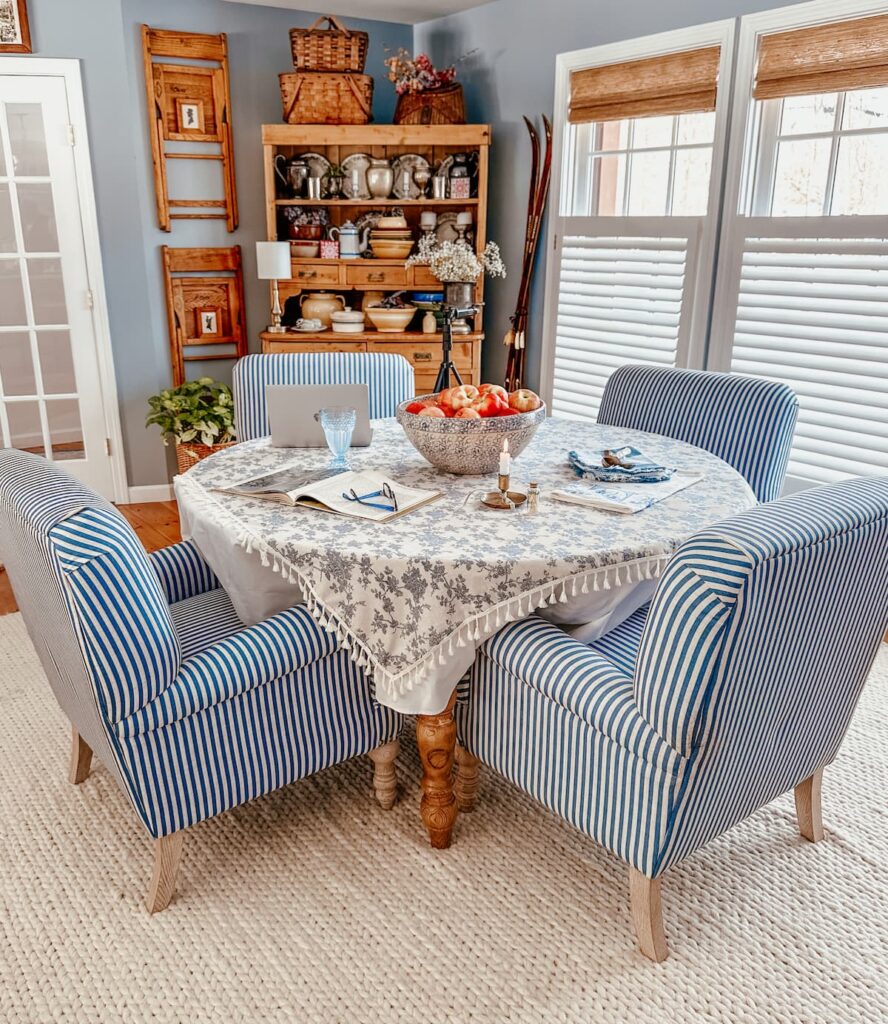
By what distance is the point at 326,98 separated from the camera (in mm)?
4090

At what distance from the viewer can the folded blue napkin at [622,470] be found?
2070 mm

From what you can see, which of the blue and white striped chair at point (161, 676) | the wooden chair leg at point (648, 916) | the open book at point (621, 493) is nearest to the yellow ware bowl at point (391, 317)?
the open book at point (621, 493)

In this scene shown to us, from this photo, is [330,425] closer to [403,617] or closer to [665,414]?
[403,617]

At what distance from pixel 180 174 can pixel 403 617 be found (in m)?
3.34

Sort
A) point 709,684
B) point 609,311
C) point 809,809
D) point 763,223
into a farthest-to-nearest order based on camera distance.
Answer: point 609,311 → point 763,223 → point 809,809 → point 709,684

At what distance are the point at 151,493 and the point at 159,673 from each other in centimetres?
313

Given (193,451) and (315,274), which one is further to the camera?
(315,274)

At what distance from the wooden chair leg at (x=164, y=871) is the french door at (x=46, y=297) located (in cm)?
306

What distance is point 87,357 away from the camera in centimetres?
427

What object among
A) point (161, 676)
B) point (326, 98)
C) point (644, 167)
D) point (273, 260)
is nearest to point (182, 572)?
point (161, 676)

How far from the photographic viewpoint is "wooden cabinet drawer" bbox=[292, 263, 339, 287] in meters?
4.30

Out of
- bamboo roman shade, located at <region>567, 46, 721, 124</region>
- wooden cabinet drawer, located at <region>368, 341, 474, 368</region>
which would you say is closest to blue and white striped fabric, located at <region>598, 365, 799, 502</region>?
bamboo roman shade, located at <region>567, 46, 721, 124</region>

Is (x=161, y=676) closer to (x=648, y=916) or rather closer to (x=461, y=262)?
(x=648, y=916)

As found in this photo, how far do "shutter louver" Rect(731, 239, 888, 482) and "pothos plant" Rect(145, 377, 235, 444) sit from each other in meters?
2.37
